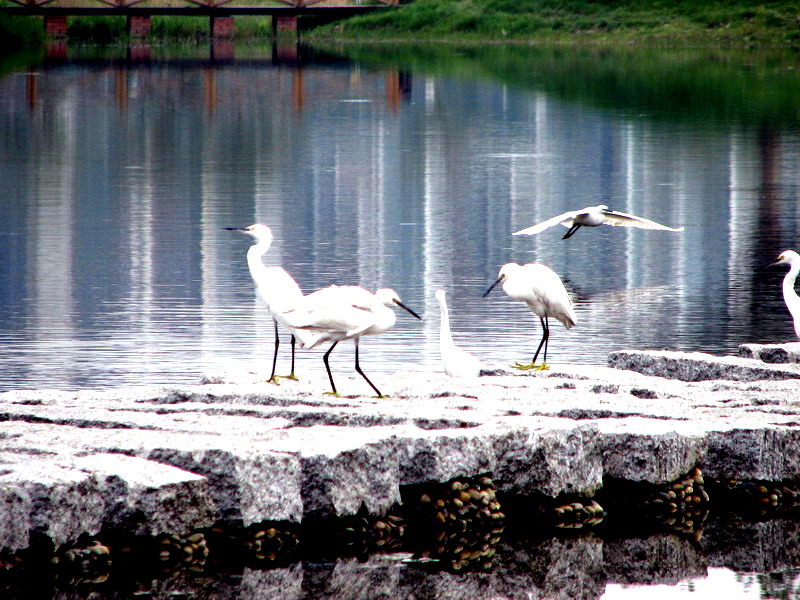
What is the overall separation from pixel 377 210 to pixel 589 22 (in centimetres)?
4821

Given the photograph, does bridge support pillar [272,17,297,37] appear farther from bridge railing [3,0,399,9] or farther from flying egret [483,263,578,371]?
flying egret [483,263,578,371]

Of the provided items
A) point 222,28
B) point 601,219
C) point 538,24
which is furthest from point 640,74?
point 601,219

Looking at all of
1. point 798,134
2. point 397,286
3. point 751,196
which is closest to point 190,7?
point 798,134

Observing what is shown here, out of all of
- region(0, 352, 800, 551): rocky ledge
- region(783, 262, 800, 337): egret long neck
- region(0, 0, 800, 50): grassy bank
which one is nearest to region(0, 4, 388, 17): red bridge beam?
region(0, 0, 800, 50): grassy bank

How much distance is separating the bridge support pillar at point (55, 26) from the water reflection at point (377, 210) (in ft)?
81.6

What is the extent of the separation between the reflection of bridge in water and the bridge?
80 cm

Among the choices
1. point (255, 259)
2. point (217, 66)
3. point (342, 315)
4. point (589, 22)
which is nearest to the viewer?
point (342, 315)

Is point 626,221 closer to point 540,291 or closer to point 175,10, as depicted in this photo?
point 540,291

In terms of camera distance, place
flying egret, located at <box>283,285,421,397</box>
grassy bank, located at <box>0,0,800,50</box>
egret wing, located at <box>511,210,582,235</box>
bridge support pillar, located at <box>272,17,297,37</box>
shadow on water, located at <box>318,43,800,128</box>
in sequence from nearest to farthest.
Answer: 1. flying egret, located at <box>283,285,421,397</box>
2. egret wing, located at <box>511,210,582,235</box>
3. shadow on water, located at <box>318,43,800,128</box>
4. grassy bank, located at <box>0,0,800,50</box>
5. bridge support pillar, located at <box>272,17,297,37</box>

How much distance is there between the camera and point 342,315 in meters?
9.68

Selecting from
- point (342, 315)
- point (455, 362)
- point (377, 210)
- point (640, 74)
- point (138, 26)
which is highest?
point (138, 26)

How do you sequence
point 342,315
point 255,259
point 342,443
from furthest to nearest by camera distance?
1. point 255,259
2. point 342,315
3. point 342,443

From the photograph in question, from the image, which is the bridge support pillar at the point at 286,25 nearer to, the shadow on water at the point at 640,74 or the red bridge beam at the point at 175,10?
the red bridge beam at the point at 175,10

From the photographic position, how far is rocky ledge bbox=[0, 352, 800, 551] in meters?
7.36
